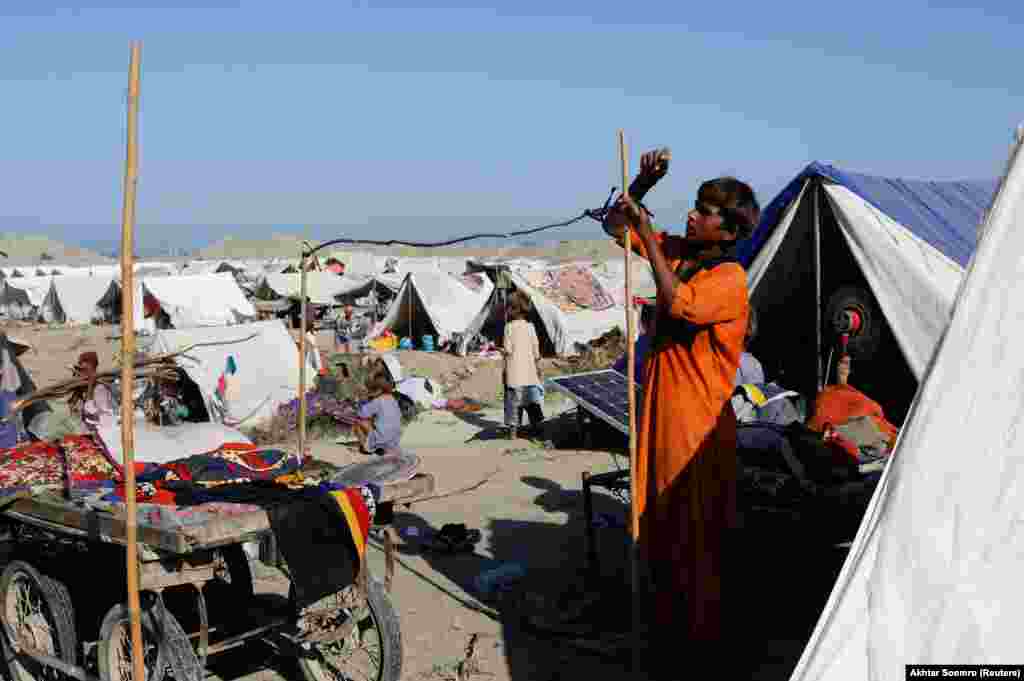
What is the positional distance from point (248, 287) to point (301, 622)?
36.4m

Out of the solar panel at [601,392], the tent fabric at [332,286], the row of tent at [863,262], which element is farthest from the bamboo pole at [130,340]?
the tent fabric at [332,286]

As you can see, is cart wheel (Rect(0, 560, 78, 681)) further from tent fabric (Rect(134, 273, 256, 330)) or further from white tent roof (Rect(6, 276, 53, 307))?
white tent roof (Rect(6, 276, 53, 307))

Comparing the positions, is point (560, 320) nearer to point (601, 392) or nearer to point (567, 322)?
point (567, 322)

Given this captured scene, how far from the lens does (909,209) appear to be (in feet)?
22.0

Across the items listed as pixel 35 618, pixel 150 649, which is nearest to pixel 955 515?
pixel 150 649

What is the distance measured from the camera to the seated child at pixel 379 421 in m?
7.13

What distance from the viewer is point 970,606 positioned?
6.74 ft

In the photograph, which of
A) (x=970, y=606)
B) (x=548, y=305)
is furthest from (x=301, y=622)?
(x=548, y=305)

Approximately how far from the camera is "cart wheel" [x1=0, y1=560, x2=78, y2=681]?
4.14 m

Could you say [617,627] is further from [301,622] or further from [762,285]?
[762,285]

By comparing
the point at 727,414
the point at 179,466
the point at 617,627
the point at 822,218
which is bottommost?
the point at 617,627

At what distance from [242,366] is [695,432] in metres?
A: 10.6

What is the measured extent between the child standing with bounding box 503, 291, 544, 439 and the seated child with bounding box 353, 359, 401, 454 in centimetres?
387

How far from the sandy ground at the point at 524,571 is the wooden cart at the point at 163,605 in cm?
33
